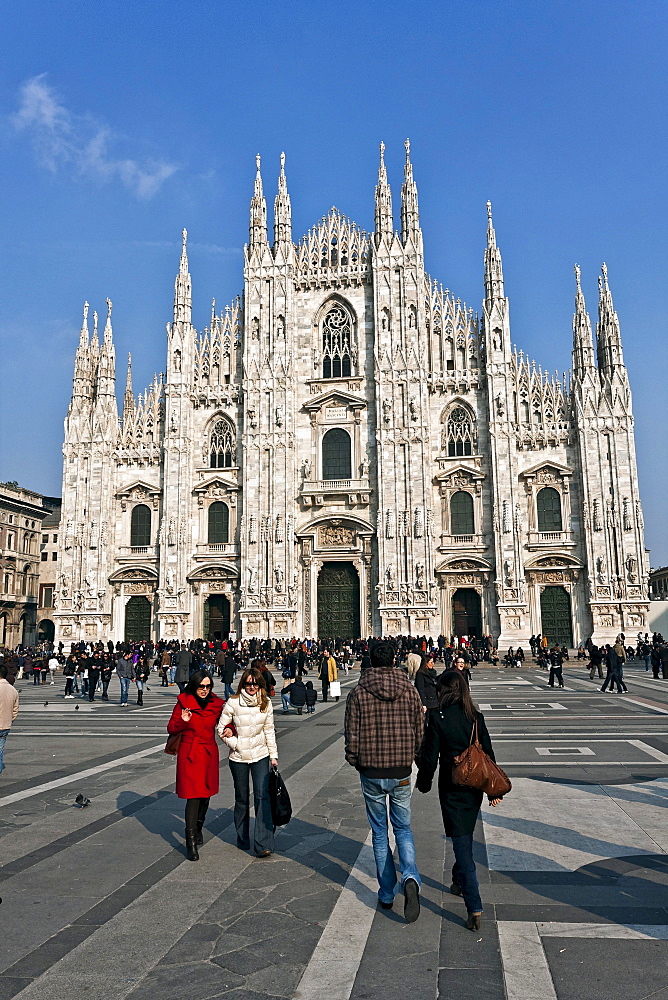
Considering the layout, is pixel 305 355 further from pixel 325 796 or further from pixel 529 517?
pixel 325 796

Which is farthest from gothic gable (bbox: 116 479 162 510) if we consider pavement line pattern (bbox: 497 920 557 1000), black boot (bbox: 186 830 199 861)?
pavement line pattern (bbox: 497 920 557 1000)

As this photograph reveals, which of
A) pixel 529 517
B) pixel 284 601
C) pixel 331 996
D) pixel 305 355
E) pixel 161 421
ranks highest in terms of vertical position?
pixel 305 355

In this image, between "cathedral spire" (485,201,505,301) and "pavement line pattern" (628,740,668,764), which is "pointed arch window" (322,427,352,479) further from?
"pavement line pattern" (628,740,668,764)

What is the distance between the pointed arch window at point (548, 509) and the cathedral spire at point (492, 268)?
401 inches

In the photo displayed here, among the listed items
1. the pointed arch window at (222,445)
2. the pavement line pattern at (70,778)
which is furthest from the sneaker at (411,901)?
the pointed arch window at (222,445)

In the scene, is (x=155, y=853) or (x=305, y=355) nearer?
(x=155, y=853)

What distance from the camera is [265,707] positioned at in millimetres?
6840

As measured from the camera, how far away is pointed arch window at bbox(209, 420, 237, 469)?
42.6m

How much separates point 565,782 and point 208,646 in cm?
2824

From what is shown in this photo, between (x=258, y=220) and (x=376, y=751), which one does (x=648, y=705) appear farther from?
(x=258, y=220)

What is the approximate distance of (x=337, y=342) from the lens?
1679 inches

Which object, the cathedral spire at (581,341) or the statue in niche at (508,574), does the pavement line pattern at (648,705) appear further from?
the cathedral spire at (581,341)

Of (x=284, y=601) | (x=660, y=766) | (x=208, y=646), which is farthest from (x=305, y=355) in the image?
(x=660, y=766)

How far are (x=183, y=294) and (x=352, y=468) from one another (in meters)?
13.5
